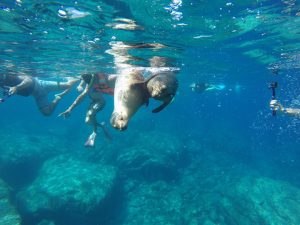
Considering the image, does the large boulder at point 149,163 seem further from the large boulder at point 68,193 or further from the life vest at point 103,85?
the life vest at point 103,85

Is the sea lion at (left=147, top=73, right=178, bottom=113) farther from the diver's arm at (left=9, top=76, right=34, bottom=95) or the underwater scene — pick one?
the diver's arm at (left=9, top=76, right=34, bottom=95)

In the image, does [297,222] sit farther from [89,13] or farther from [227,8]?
[89,13]

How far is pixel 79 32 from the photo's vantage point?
1277cm

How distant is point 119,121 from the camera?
13.2 ft

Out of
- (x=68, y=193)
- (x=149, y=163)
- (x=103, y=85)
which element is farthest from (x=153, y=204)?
(x=103, y=85)

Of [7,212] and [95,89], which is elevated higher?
[95,89]

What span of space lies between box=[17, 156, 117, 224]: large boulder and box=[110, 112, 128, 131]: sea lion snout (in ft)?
39.5

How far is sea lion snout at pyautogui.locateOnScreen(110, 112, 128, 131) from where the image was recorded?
4.00m

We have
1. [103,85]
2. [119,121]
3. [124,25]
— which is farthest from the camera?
[124,25]

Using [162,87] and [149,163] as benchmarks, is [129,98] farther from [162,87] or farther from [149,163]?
[149,163]

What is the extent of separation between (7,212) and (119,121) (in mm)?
12836

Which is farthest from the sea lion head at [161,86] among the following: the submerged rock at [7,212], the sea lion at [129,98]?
the submerged rock at [7,212]

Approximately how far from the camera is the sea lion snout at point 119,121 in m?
4.00

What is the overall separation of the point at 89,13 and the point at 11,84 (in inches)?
300
